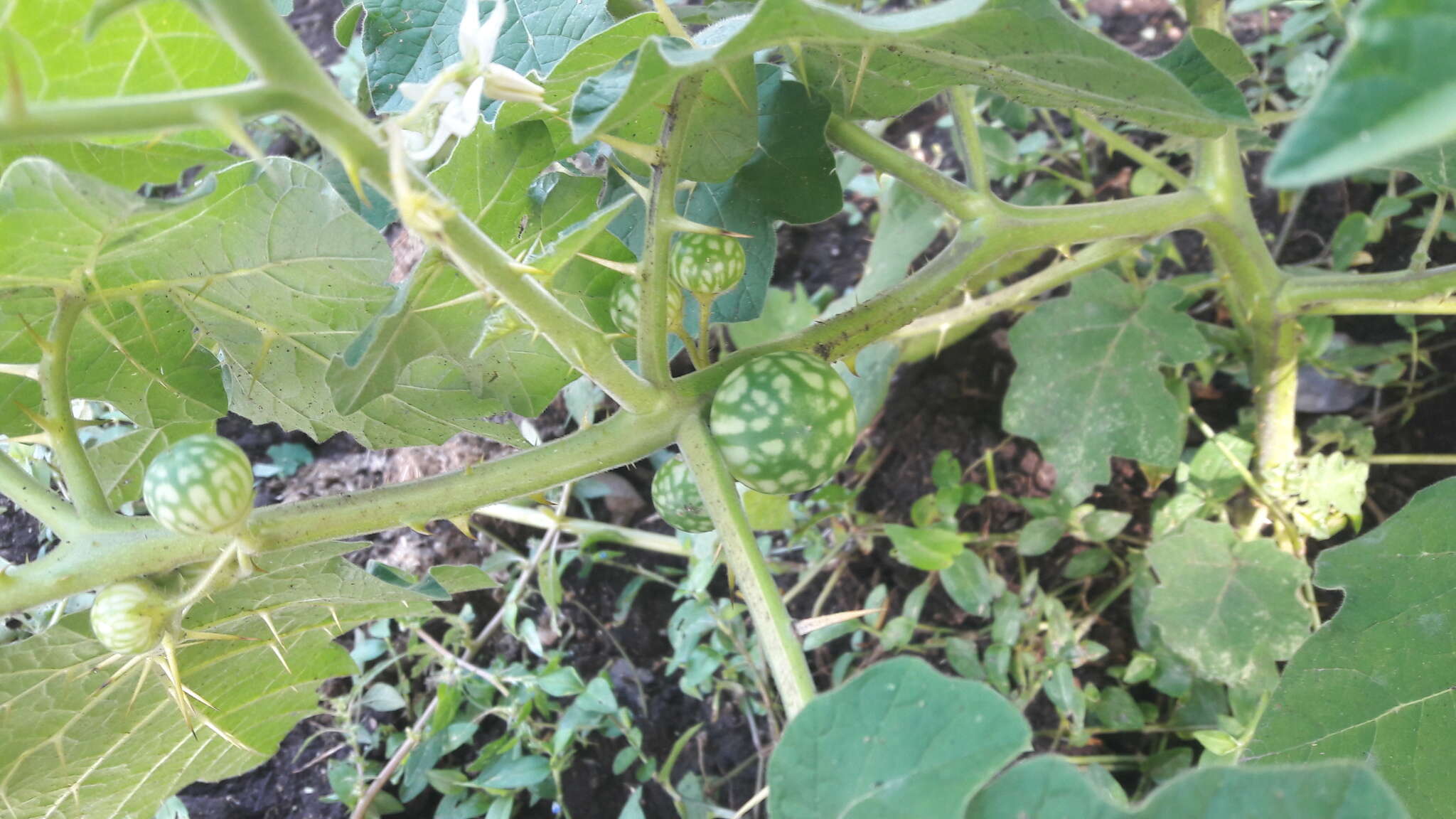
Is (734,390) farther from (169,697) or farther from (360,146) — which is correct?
(169,697)

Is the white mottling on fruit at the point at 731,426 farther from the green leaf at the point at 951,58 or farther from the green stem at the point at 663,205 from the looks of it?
the green leaf at the point at 951,58

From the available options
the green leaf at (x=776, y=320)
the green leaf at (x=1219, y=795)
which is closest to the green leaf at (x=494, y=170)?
the green leaf at (x=1219, y=795)

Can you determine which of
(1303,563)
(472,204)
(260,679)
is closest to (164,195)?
(260,679)

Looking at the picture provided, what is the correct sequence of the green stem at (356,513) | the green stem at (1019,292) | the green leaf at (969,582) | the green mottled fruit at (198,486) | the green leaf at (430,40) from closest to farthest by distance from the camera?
the green mottled fruit at (198,486) → the green stem at (356,513) → the green leaf at (430,40) → the green stem at (1019,292) → the green leaf at (969,582)

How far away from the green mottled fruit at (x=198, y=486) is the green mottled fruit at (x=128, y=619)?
0.11 m

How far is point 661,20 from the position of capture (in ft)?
3.40

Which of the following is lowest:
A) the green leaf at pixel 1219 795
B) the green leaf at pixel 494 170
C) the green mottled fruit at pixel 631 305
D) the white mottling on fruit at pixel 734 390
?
the green leaf at pixel 1219 795

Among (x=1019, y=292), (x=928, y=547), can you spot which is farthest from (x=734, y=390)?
(x=1019, y=292)

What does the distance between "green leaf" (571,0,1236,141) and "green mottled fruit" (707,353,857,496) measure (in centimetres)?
30

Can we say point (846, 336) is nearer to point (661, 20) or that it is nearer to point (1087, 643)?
point (661, 20)

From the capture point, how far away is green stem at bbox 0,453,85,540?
38.4 inches

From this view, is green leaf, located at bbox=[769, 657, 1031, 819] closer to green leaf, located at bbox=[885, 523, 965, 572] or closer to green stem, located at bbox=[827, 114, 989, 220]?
green stem, located at bbox=[827, 114, 989, 220]

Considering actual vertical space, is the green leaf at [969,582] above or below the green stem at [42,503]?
below

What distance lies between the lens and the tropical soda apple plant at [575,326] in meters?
0.69
